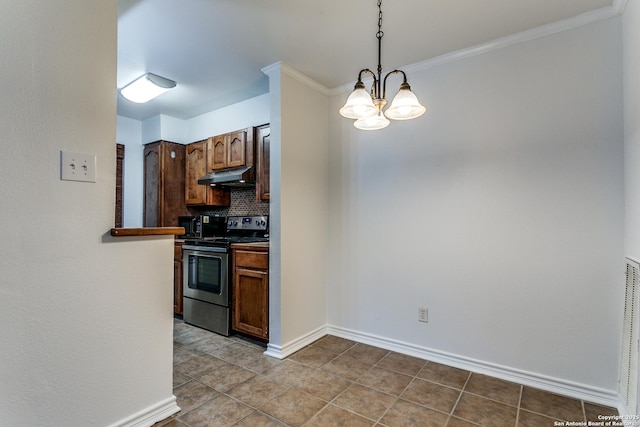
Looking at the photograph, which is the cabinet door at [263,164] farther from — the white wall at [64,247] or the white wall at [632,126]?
the white wall at [632,126]

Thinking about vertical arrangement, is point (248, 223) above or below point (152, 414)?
above

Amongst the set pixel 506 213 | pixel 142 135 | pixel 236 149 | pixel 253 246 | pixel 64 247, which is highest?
pixel 142 135

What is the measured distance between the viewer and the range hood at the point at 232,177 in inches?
128

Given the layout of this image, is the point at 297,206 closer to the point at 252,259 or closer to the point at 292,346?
the point at 252,259

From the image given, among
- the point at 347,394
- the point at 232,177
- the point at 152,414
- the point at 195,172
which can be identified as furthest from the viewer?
the point at 195,172

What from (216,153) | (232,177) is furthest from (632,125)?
(216,153)

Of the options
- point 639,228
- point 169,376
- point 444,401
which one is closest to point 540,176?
point 639,228

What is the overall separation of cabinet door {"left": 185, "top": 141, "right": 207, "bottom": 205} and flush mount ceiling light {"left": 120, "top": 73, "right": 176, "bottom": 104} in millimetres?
904

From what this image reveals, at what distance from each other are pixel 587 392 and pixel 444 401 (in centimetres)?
88

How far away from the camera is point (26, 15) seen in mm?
1304

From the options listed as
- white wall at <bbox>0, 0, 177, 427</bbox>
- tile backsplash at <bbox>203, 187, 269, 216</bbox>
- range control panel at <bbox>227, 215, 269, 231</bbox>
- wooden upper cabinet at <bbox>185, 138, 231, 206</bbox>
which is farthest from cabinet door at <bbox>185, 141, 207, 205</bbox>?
white wall at <bbox>0, 0, 177, 427</bbox>

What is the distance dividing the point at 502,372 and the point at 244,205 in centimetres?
296

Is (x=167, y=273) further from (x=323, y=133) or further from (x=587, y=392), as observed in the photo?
(x=587, y=392)

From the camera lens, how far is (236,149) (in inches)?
134
